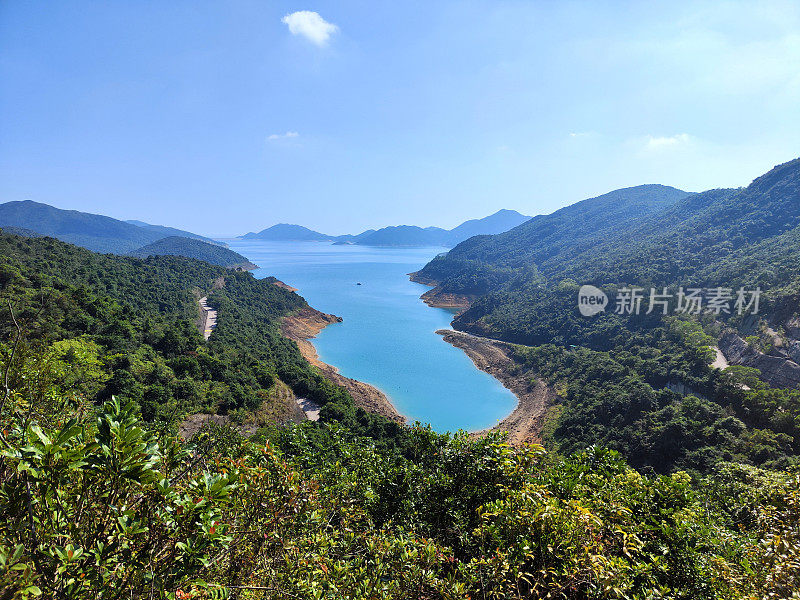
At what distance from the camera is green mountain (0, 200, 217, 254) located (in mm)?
129500

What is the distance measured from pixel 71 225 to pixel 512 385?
602 ft

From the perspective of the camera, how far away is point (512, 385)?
3216 cm

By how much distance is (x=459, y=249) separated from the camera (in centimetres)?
11019

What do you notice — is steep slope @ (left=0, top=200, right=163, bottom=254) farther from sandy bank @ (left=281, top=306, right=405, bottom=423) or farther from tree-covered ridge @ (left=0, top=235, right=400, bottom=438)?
tree-covered ridge @ (left=0, top=235, right=400, bottom=438)

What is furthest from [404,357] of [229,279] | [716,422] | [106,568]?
[106,568]

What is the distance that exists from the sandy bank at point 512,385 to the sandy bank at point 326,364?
8465 mm

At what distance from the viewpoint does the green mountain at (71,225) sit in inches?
5098

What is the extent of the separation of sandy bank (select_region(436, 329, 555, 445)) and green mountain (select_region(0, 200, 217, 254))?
447 ft

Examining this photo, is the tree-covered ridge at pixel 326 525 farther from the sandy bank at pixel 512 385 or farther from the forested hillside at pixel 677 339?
Answer: the forested hillside at pixel 677 339

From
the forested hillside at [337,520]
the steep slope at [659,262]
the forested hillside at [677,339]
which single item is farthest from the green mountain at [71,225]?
the forested hillside at [337,520]

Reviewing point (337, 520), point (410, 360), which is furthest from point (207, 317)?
point (337, 520)

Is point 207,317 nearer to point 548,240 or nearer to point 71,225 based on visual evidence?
point 548,240

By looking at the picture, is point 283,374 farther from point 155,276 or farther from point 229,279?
point 229,279

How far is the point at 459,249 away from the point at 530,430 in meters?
89.7
